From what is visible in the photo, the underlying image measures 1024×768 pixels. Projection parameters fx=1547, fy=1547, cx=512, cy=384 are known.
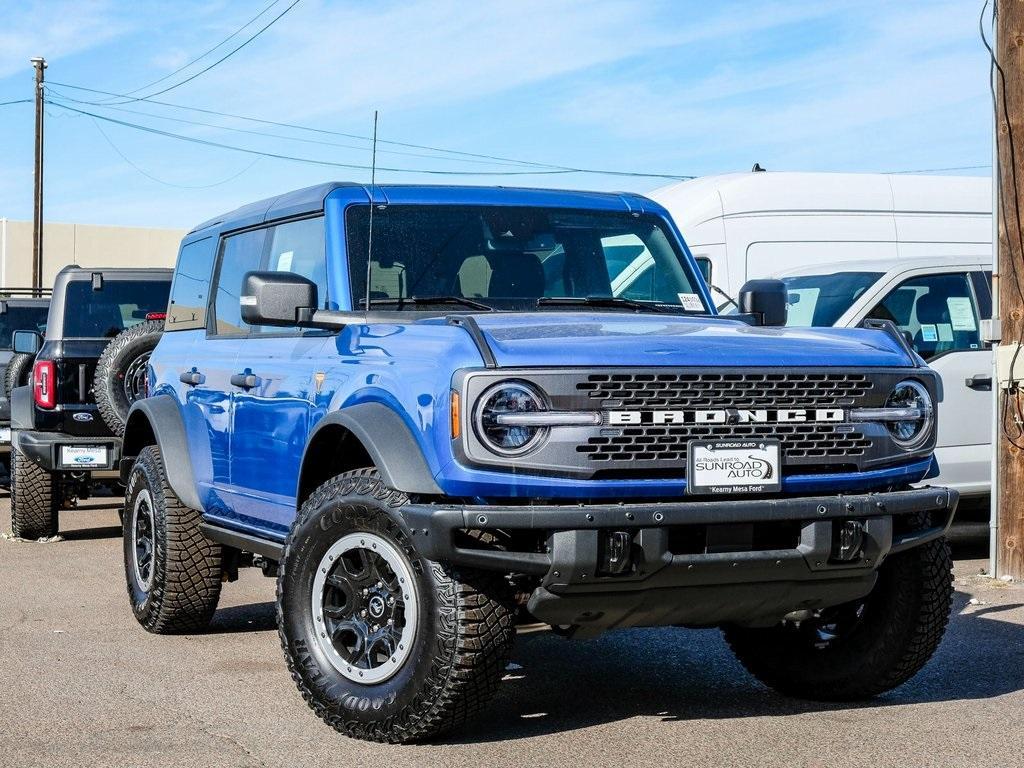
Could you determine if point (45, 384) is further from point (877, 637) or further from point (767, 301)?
point (877, 637)

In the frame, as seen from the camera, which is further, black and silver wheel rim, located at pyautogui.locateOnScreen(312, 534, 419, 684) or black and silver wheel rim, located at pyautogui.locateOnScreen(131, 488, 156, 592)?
black and silver wheel rim, located at pyautogui.locateOnScreen(131, 488, 156, 592)

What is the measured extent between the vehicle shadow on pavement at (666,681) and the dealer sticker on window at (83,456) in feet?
15.4

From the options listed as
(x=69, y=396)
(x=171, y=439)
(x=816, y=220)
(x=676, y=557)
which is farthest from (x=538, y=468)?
(x=816, y=220)

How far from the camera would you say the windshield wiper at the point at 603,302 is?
6.16 metres

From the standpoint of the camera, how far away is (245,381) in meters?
6.38

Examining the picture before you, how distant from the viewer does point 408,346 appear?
516cm

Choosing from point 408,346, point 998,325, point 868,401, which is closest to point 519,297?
point 408,346

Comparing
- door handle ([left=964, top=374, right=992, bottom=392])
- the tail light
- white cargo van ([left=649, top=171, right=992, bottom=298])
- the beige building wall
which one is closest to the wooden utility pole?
door handle ([left=964, top=374, right=992, bottom=392])

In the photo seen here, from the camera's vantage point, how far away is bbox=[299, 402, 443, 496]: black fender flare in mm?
4812

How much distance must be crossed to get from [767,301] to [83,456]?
19.9ft

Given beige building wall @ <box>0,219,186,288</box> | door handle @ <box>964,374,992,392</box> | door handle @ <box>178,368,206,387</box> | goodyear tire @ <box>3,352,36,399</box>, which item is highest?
beige building wall @ <box>0,219,186,288</box>

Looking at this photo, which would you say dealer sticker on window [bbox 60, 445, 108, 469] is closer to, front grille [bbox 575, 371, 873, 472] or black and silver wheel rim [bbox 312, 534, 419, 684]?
black and silver wheel rim [bbox 312, 534, 419, 684]

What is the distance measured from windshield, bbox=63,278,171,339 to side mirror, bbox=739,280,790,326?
6.11 metres

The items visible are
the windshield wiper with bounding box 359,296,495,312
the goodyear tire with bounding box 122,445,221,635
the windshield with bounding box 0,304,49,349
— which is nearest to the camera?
the windshield wiper with bounding box 359,296,495,312
